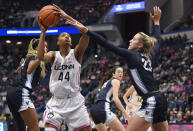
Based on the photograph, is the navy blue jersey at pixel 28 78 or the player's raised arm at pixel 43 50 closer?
the player's raised arm at pixel 43 50

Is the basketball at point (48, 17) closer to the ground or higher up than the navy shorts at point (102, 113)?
higher up

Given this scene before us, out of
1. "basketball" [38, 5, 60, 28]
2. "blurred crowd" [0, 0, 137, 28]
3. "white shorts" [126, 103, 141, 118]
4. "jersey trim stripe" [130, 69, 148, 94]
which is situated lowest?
"white shorts" [126, 103, 141, 118]

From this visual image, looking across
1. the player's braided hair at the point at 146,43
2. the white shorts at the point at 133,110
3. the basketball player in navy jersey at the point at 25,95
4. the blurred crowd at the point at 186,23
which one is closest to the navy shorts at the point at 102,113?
the basketball player in navy jersey at the point at 25,95

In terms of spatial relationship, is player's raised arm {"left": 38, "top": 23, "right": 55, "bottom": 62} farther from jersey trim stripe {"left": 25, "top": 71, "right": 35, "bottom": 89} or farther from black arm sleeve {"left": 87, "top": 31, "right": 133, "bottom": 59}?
jersey trim stripe {"left": 25, "top": 71, "right": 35, "bottom": 89}

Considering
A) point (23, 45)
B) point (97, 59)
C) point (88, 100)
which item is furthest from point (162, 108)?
point (23, 45)

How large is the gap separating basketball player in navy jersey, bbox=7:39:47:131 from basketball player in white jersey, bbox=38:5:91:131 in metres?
1.10

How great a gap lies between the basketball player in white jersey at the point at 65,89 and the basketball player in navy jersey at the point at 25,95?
1.10 m

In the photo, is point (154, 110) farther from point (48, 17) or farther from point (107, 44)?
point (48, 17)

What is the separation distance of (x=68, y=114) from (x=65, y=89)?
33 centimetres

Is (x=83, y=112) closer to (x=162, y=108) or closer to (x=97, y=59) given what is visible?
(x=162, y=108)

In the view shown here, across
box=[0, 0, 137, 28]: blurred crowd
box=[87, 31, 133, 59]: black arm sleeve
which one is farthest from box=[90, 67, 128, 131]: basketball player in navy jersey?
box=[0, 0, 137, 28]: blurred crowd

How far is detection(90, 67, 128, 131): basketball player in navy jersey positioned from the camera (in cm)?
619

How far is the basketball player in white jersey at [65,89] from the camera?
14.7 ft

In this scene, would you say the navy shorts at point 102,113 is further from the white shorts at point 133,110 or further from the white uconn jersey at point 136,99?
the white uconn jersey at point 136,99
